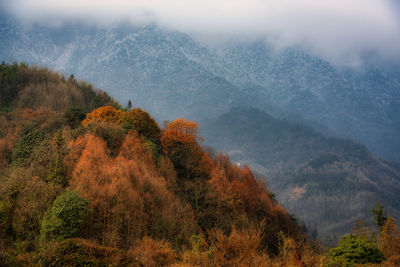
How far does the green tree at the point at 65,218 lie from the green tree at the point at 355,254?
17.4 metres

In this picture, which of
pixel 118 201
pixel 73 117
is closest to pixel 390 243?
pixel 118 201

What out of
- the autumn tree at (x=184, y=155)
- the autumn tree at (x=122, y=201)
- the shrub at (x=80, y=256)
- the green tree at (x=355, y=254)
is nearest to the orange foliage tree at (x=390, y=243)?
the green tree at (x=355, y=254)

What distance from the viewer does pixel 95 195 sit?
1053 inches

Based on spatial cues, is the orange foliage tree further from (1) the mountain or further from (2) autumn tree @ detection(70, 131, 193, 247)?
(2) autumn tree @ detection(70, 131, 193, 247)

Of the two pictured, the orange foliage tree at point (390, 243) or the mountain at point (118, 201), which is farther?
the orange foliage tree at point (390, 243)

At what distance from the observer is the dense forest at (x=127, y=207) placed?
13.6 m

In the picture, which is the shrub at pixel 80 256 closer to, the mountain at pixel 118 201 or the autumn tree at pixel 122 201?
the mountain at pixel 118 201

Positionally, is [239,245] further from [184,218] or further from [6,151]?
[6,151]

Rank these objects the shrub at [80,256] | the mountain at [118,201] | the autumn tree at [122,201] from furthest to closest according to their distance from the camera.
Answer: the autumn tree at [122,201] < the mountain at [118,201] < the shrub at [80,256]

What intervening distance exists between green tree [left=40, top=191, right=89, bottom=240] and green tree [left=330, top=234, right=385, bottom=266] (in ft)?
57.1

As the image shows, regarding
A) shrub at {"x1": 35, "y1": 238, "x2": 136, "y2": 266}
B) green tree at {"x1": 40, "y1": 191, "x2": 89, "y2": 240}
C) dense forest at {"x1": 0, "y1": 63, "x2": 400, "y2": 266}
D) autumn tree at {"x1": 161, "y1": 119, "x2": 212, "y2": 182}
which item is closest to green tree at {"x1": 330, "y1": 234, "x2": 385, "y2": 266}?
dense forest at {"x1": 0, "y1": 63, "x2": 400, "y2": 266}

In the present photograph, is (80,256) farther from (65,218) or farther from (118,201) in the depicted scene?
(118,201)

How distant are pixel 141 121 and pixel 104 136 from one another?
1038 centimetres

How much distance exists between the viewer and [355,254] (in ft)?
65.7
